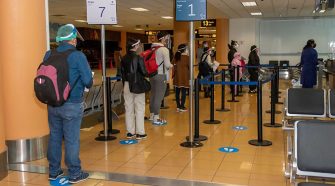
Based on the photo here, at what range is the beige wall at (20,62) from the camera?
15.0 ft

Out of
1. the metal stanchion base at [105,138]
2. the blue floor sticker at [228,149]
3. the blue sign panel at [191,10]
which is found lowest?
the blue floor sticker at [228,149]

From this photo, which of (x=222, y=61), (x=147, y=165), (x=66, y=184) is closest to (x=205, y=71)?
(x=147, y=165)

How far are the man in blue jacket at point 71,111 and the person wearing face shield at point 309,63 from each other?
743cm

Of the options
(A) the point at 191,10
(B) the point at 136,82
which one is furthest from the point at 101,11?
(A) the point at 191,10

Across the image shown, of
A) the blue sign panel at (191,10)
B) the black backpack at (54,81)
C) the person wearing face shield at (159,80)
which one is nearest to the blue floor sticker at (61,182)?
the black backpack at (54,81)

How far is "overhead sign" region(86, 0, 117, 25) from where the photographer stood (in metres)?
5.61

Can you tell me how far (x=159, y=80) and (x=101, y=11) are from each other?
6.30 ft

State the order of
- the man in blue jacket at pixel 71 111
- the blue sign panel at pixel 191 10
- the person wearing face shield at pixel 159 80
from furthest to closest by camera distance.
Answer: the person wearing face shield at pixel 159 80
the blue sign panel at pixel 191 10
the man in blue jacket at pixel 71 111

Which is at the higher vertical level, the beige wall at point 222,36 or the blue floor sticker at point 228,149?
the beige wall at point 222,36

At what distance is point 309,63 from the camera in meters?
9.92

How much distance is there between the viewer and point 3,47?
4.60 meters

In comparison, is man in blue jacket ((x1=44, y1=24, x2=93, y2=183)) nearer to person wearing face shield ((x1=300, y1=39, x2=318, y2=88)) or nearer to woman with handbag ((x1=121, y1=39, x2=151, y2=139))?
woman with handbag ((x1=121, y1=39, x2=151, y2=139))

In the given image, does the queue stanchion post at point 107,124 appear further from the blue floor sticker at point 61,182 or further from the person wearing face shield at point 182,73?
the person wearing face shield at point 182,73

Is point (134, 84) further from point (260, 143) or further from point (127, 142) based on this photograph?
point (260, 143)
